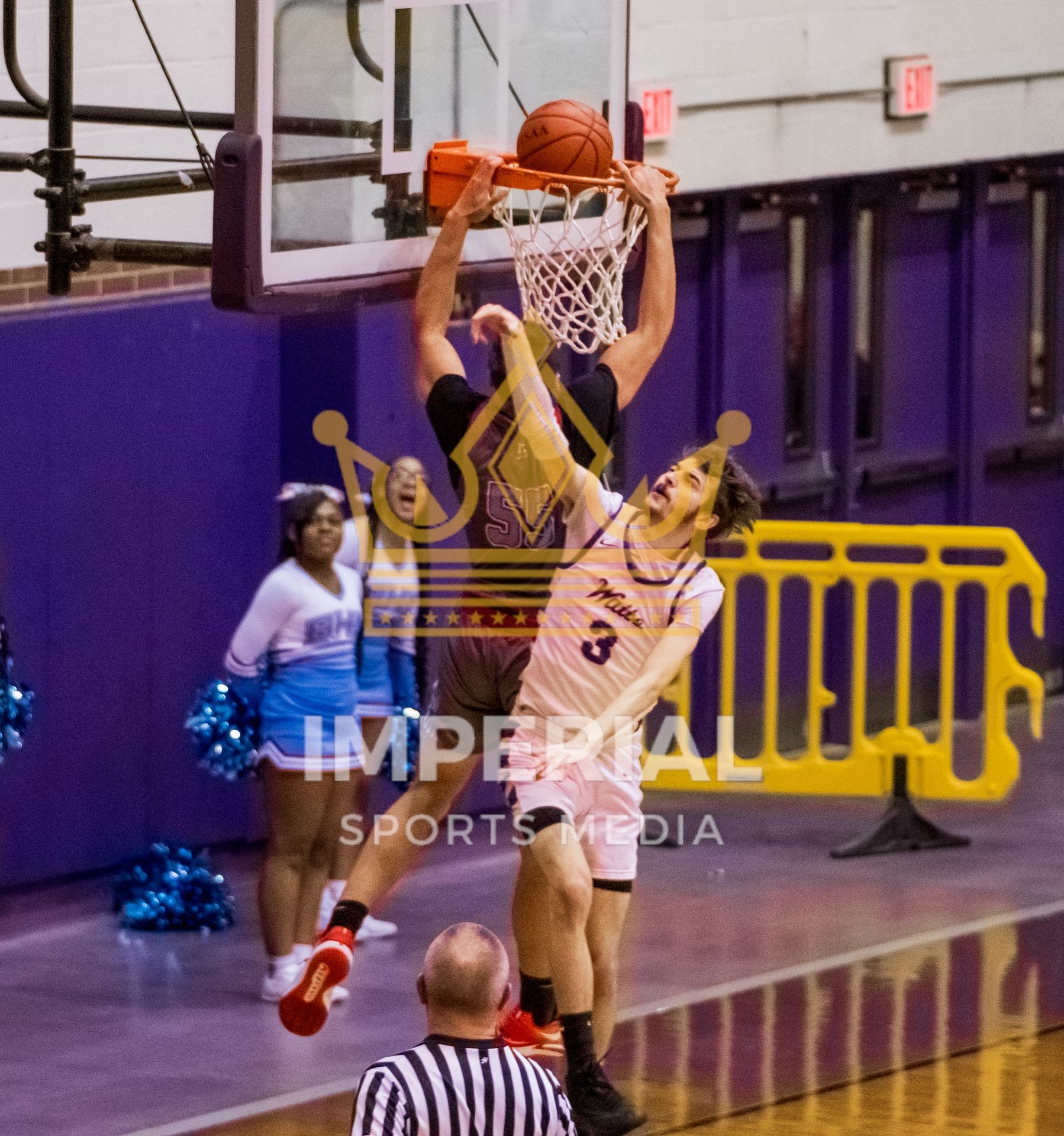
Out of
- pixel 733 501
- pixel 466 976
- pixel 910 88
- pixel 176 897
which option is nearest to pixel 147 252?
pixel 733 501

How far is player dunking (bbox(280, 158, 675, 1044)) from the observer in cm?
790

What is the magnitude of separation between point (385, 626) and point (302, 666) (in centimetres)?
69

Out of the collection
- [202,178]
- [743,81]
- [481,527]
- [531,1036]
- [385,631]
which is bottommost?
[531,1036]

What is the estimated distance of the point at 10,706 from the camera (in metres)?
9.70

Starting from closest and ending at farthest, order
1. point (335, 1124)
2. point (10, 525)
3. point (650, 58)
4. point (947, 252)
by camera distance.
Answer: point (335, 1124) → point (10, 525) → point (650, 58) → point (947, 252)

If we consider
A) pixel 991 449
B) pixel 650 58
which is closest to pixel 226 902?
pixel 650 58

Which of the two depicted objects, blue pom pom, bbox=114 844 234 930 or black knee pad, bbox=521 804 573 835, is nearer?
black knee pad, bbox=521 804 573 835

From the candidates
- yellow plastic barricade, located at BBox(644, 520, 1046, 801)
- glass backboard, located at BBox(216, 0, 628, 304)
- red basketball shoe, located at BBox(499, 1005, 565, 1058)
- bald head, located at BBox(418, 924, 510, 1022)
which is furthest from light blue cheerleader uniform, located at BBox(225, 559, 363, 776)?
bald head, located at BBox(418, 924, 510, 1022)

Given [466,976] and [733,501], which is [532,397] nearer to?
[733,501]

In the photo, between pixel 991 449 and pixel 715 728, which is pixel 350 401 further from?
pixel 991 449

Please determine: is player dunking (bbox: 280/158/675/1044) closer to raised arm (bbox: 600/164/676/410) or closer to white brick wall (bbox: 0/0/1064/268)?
raised arm (bbox: 600/164/676/410)

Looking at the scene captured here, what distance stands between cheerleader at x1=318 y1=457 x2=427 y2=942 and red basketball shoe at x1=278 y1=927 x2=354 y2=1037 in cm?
279

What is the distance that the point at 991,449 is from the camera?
16.1m

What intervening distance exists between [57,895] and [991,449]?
736cm
